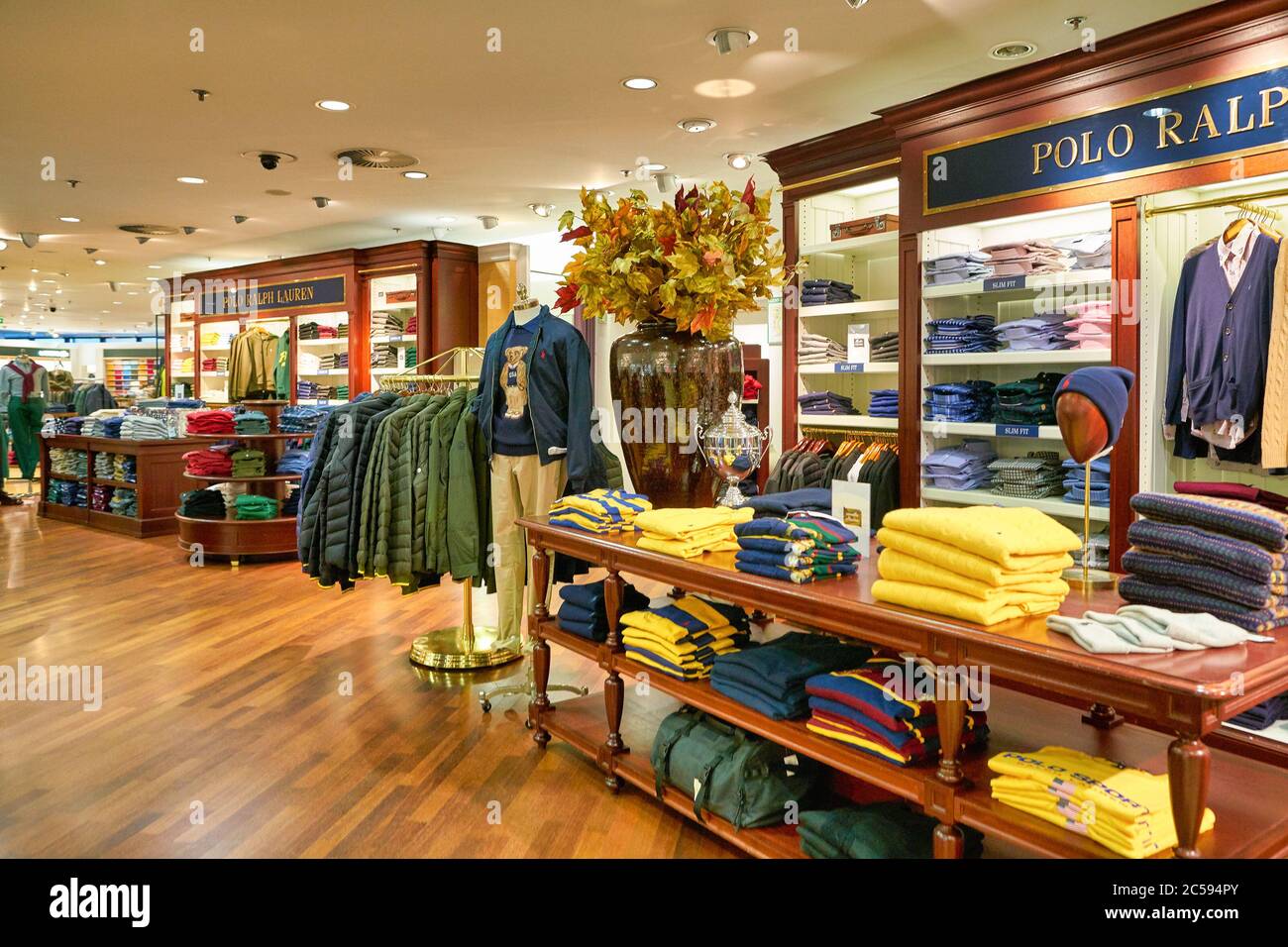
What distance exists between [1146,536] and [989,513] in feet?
1.01

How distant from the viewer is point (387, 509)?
4000 millimetres

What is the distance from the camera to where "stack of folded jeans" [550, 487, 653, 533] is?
3.04 metres

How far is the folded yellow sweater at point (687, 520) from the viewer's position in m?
2.64

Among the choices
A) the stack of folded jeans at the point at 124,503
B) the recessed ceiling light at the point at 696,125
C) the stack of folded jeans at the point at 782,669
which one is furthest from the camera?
the stack of folded jeans at the point at 124,503

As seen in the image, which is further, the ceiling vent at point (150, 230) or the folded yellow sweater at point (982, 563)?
the ceiling vent at point (150, 230)

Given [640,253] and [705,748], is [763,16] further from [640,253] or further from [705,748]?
[705,748]

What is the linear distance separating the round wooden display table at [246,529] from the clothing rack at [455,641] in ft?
9.40

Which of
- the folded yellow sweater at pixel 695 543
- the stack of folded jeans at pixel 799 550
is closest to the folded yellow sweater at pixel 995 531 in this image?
the stack of folded jeans at pixel 799 550

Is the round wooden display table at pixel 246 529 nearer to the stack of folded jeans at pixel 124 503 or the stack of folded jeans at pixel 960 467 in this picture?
the stack of folded jeans at pixel 124 503

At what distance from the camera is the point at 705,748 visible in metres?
2.63
